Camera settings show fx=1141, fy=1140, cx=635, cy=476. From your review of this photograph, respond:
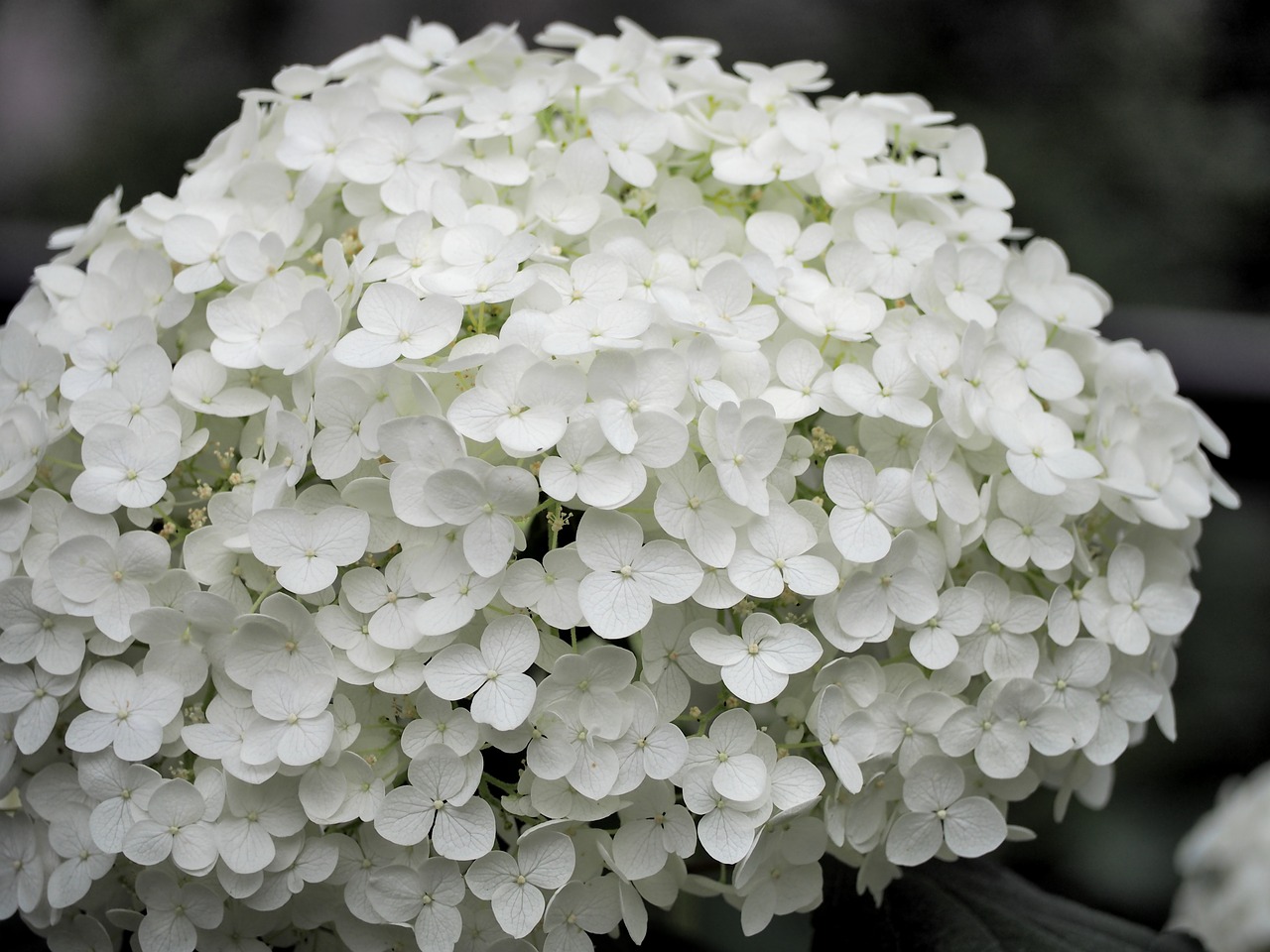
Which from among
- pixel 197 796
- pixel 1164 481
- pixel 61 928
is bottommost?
pixel 61 928

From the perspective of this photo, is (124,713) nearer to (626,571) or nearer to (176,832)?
(176,832)

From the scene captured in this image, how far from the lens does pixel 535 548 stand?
59cm

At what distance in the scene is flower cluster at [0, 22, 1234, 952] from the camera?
1.51ft

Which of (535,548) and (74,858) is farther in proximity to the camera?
(535,548)

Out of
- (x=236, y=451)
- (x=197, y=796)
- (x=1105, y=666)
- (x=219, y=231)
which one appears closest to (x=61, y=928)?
(x=197, y=796)

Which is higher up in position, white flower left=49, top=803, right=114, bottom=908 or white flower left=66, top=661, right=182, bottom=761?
white flower left=66, top=661, right=182, bottom=761

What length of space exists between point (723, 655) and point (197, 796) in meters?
0.22

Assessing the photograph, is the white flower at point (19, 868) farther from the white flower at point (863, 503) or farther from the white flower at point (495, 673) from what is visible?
the white flower at point (863, 503)

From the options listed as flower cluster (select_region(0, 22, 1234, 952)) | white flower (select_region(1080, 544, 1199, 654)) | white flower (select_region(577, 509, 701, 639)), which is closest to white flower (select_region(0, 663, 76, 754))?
flower cluster (select_region(0, 22, 1234, 952))

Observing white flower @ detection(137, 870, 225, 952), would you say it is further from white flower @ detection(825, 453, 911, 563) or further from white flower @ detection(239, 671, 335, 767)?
white flower @ detection(825, 453, 911, 563)

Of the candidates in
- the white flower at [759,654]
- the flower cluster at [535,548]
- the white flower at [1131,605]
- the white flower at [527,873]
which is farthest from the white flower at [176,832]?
the white flower at [1131,605]

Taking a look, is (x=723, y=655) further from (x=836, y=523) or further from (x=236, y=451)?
(x=236, y=451)

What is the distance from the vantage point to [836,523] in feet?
1.59

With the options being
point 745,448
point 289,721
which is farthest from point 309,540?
point 745,448
